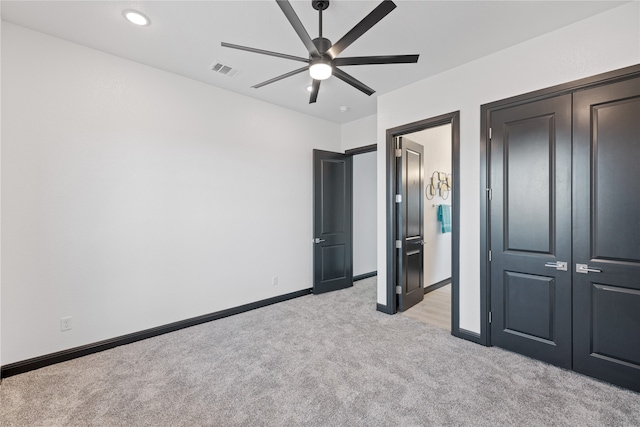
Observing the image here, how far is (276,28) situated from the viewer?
2459 mm

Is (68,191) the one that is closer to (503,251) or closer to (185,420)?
(185,420)

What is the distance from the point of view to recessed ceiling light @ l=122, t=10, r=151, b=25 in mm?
2289

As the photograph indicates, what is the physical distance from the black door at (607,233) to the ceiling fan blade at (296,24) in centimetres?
224

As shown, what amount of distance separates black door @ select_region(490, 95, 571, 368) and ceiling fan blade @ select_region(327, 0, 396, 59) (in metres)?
1.83

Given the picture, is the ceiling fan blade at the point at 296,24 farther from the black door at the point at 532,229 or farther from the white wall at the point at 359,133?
the white wall at the point at 359,133

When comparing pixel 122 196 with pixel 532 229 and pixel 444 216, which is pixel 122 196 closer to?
pixel 532 229

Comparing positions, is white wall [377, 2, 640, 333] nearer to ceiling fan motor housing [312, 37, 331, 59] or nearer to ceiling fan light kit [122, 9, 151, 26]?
ceiling fan motor housing [312, 37, 331, 59]

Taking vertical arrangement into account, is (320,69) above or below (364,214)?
above

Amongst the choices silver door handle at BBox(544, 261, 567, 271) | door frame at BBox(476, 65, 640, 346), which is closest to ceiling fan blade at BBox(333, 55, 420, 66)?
door frame at BBox(476, 65, 640, 346)

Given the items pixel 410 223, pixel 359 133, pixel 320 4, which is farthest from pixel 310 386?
pixel 359 133

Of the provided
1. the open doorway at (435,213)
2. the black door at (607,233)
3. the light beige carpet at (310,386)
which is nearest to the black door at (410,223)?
the open doorway at (435,213)

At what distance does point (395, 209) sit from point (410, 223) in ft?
1.25

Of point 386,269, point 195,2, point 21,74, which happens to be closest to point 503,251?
point 386,269

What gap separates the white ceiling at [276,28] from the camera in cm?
221
